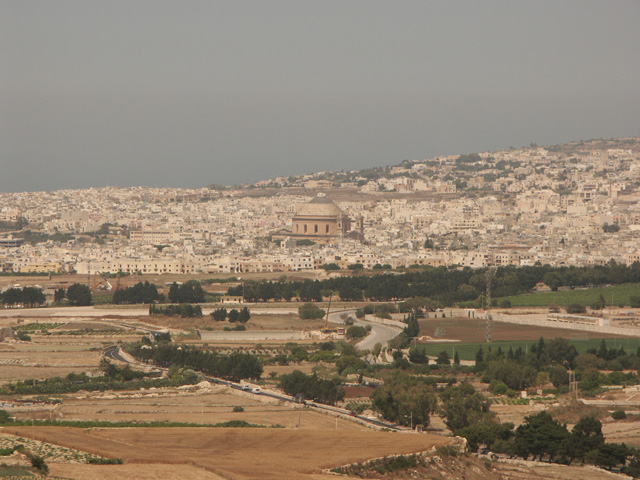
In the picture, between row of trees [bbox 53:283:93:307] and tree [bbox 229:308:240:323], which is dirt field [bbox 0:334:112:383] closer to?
tree [bbox 229:308:240:323]

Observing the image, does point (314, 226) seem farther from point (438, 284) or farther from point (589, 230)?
point (438, 284)

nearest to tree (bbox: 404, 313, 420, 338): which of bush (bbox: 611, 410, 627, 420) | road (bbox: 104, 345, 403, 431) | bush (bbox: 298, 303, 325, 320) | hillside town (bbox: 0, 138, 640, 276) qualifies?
bush (bbox: 298, 303, 325, 320)

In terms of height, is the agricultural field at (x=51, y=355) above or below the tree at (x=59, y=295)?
below

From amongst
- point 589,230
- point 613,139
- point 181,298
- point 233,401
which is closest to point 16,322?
point 181,298

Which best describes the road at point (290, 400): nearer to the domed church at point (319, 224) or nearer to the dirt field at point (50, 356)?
the dirt field at point (50, 356)

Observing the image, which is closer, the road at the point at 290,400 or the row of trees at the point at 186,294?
the road at the point at 290,400

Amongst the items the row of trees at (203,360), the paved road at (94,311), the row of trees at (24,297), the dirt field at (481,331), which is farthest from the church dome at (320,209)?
the row of trees at (203,360)

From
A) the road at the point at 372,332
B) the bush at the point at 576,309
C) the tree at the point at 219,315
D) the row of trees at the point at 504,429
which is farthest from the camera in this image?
the bush at the point at 576,309

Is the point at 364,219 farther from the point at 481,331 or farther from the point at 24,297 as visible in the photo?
the point at 481,331
